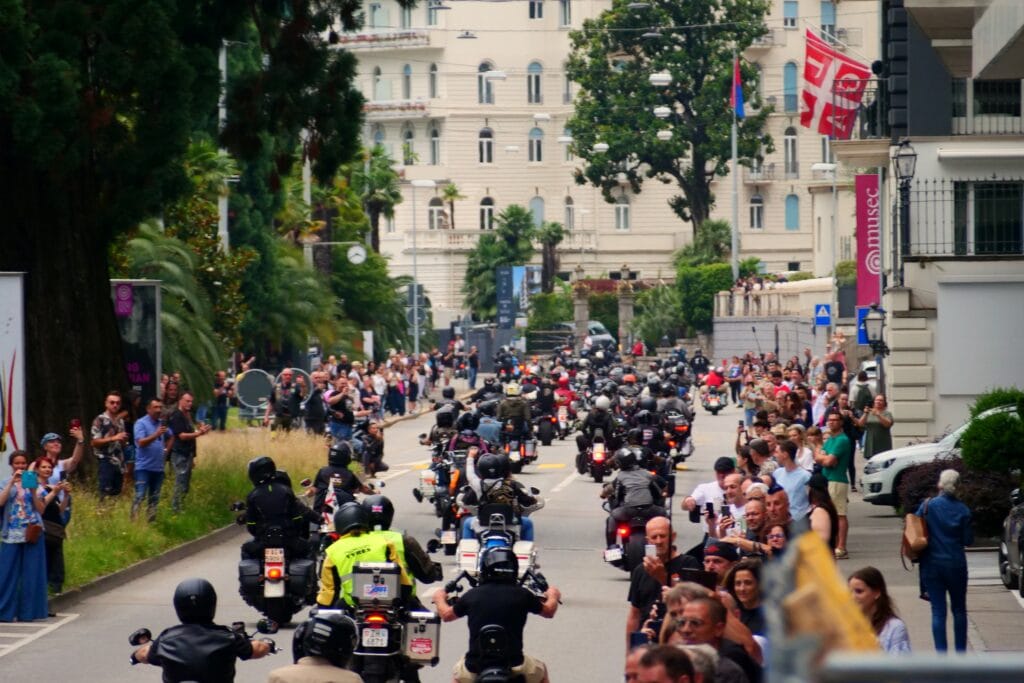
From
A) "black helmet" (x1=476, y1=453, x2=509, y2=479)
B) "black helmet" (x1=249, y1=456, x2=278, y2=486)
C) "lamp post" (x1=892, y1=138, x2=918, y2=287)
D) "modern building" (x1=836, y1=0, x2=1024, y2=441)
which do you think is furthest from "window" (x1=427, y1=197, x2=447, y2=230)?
"black helmet" (x1=249, y1=456, x2=278, y2=486)

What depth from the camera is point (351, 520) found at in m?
10.9

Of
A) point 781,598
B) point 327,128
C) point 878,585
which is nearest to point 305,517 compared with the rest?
point 878,585

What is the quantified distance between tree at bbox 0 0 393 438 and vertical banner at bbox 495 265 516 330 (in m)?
64.7

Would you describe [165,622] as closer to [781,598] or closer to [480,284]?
[781,598]

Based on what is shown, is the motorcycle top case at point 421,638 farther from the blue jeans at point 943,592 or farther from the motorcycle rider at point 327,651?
the blue jeans at point 943,592

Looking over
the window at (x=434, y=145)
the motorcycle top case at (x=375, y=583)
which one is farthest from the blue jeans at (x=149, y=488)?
the window at (x=434, y=145)

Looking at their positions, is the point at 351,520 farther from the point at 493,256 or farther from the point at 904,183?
the point at 493,256

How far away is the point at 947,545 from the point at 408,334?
5922 cm

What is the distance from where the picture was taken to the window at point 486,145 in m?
124

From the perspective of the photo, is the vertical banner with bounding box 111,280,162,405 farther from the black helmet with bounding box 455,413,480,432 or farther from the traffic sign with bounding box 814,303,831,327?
the traffic sign with bounding box 814,303,831,327

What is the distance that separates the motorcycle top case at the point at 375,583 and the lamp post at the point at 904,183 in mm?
20116

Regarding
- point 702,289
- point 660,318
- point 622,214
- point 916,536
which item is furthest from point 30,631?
point 622,214

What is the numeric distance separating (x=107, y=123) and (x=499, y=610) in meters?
Answer: 14.2

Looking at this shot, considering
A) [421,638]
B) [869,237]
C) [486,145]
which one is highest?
[486,145]
